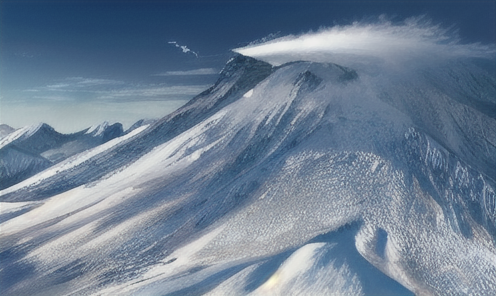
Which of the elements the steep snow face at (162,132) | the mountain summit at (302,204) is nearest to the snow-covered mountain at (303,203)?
the mountain summit at (302,204)

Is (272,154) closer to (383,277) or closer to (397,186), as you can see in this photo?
(397,186)

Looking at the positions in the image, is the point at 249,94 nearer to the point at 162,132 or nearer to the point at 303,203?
the point at 162,132

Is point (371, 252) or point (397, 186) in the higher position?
point (397, 186)

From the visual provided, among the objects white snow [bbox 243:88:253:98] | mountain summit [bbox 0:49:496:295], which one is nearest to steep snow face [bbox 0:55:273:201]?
white snow [bbox 243:88:253:98]

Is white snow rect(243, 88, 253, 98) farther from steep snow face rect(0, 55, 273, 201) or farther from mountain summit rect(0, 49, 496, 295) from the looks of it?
steep snow face rect(0, 55, 273, 201)

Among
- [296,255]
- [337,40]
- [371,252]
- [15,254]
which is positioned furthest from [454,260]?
[15,254]
